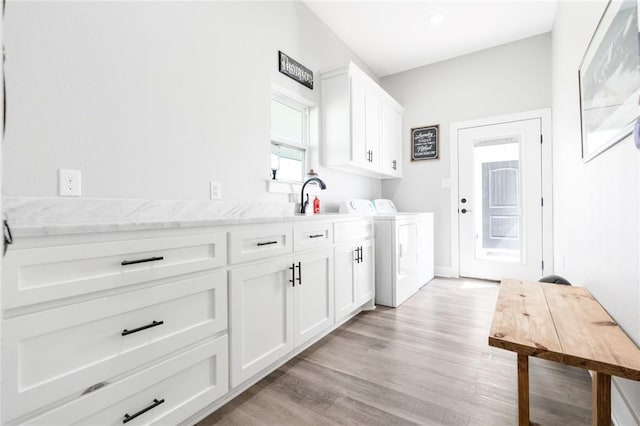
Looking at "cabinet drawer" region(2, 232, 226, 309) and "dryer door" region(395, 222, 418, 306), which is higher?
"cabinet drawer" region(2, 232, 226, 309)

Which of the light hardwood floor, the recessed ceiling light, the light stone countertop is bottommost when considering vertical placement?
the light hardwood floor

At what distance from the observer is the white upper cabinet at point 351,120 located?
10.2ft

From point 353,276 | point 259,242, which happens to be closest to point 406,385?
point 353,276

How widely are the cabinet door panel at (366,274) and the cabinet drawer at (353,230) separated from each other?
0.08m

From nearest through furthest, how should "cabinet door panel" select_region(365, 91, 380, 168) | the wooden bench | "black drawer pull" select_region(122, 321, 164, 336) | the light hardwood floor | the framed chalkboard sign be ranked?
the wooden bench < "black drawer pull" select_region(122, 321, 164, 336) < the light hardwood floor < "cabinet door panel" select_region(365, 91, 380, 168) < the framed chalkboard sign

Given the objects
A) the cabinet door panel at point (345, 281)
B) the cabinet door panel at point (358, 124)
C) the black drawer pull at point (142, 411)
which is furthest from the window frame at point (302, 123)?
the black drawer pull at point (142, 411)

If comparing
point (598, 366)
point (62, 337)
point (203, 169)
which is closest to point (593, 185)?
point (598, 366)

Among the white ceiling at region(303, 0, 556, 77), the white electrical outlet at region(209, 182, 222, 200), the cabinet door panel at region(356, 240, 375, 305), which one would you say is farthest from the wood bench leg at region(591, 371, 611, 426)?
the white ceiling at region(303, 0, 556, 77)

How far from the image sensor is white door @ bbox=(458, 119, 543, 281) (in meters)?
3.66

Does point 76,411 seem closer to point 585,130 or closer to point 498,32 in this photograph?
point 585,130

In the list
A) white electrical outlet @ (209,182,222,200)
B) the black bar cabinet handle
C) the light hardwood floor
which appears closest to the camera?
the light hardwood floor

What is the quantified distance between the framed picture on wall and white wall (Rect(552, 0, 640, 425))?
82 millimetres

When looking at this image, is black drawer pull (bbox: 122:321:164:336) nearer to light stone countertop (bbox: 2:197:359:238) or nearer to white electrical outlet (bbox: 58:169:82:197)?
light stone countertop (bbox: 2:197:359:238)

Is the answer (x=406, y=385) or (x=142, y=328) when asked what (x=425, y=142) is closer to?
(x=406, y=385)
